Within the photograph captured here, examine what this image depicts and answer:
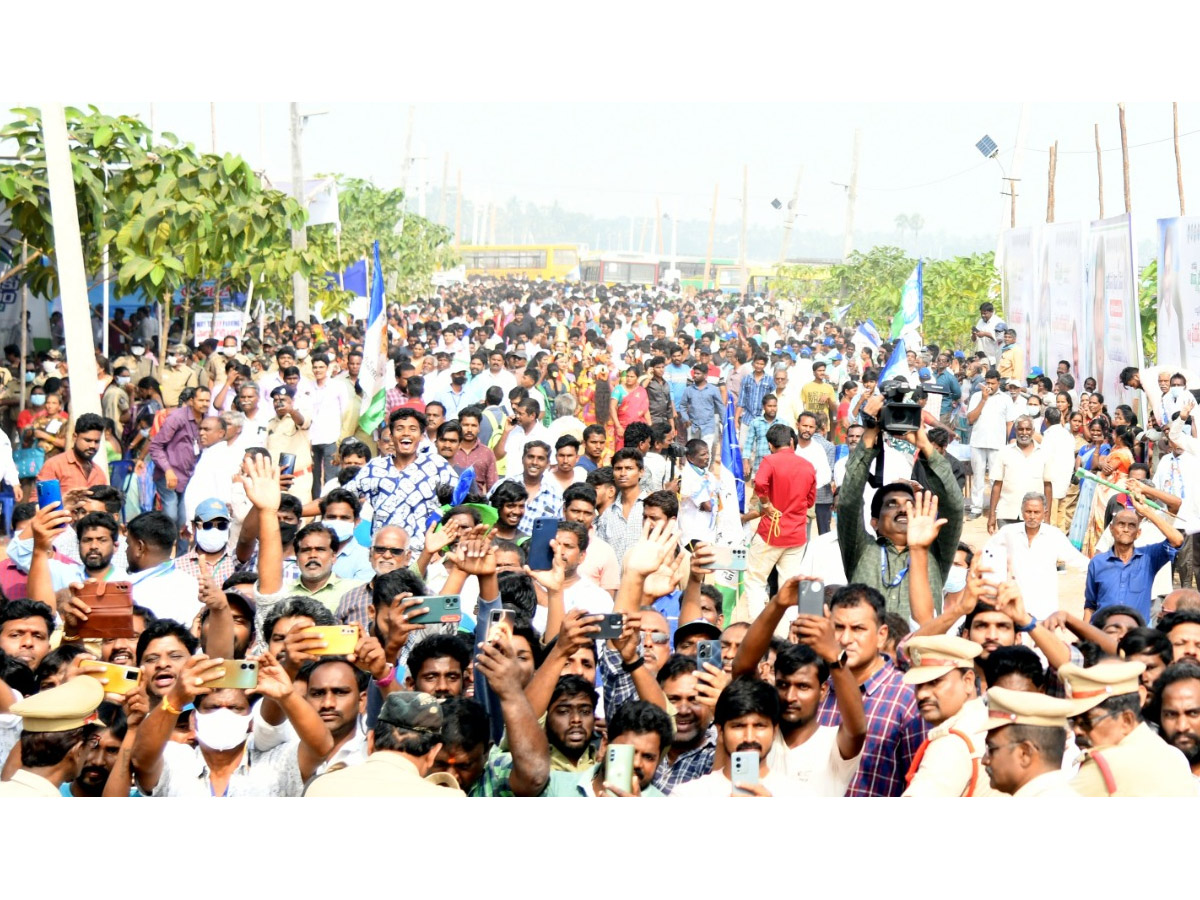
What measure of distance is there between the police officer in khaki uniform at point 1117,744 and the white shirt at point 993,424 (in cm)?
953

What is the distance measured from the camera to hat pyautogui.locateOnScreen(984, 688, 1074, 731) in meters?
4.03

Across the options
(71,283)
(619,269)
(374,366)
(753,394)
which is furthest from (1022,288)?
(619,269)

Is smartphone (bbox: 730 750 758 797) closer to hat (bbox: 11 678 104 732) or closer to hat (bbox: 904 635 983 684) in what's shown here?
hat (bbox: 904 635 983 684)

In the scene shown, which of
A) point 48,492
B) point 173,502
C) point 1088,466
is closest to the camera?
point 48,492

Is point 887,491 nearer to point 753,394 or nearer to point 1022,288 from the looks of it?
point 753,394

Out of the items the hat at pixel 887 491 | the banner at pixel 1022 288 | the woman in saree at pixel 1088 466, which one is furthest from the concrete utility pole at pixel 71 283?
the banner at pixel 1022 288

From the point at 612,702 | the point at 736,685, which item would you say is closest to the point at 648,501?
the point at 612,702

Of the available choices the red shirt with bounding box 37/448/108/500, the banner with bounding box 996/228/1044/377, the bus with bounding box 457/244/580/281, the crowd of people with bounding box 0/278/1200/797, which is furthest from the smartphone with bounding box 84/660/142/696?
the bus with bounding box 457/244/580/281

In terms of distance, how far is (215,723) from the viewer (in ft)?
15.7

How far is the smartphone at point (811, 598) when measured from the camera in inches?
180

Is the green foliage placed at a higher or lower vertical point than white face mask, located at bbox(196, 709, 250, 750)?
higher

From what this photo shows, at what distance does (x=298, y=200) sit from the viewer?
906 inches

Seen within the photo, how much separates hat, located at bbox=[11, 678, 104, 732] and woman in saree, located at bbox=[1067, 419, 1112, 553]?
7.59 metres

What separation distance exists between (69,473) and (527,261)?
60.7 meters
